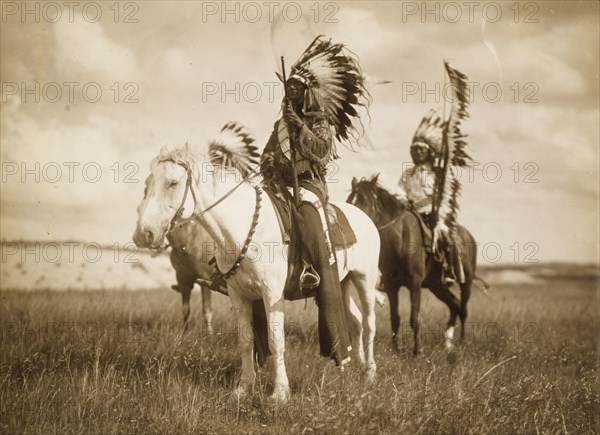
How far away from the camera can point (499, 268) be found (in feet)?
32.5

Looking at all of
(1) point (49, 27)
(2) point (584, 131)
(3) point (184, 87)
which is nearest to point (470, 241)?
(2) point (584, 131)

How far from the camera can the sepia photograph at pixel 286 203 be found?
14.0 ft

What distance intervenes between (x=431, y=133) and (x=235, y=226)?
2.99 metres

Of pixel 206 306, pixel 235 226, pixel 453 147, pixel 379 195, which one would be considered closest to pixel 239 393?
pixel 235 226

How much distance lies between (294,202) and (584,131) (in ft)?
12.8

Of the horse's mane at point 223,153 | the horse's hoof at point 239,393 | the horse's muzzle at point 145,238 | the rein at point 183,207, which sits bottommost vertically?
the horse's hoof at point 239,393

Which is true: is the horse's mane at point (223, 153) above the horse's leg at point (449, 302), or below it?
above

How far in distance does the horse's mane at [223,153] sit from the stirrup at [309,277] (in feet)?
3.04

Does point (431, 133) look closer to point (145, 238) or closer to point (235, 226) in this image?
point (235, 226)

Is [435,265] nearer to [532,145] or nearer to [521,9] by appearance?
[532,145]

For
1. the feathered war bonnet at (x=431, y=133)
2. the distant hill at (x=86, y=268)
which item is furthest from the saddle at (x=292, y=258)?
the feathered war bonnet at (x=431, y=133)

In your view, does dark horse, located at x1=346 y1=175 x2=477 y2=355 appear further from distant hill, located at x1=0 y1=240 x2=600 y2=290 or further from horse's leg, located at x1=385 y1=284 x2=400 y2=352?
distant hill, located at x1=0 y1=240 x2=600 y2=290

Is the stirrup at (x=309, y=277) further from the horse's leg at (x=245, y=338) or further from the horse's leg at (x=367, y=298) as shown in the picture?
the horse's leg at (x=367, y=298)

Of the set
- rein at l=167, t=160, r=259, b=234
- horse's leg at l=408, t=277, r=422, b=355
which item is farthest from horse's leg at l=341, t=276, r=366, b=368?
rein at l=167, t=160, r=259, b=234
